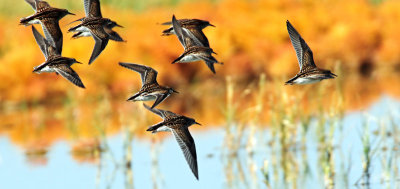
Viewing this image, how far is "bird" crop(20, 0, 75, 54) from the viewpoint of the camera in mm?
3859

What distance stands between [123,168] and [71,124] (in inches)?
113

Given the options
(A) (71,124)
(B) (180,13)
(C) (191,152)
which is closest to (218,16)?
(B) (180,13)

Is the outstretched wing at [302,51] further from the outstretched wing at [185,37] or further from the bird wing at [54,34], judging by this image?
the bird wing at [54,34]

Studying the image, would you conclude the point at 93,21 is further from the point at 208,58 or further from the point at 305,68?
the point at 305,68

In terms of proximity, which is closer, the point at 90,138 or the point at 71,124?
the point at 90,138

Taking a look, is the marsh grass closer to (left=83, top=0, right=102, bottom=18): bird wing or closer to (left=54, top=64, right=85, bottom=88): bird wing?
(left=83, top=0, right=102, bottom=18): bird wing

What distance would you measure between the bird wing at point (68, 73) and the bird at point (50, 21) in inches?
3.0

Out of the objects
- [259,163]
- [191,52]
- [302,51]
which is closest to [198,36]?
[191,52]

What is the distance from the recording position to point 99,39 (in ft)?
12.8

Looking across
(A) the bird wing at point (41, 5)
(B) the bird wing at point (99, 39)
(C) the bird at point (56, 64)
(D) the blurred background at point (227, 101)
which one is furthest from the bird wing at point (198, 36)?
(D) the blurred background at point (227, 101)

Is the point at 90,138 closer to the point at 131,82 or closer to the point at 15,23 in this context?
the point at 131,82

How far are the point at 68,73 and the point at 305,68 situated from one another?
1080 mm

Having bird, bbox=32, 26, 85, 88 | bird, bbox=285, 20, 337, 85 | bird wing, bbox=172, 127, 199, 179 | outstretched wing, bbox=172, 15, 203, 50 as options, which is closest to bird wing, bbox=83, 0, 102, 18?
bird, bbox=32, 26, 85, 88

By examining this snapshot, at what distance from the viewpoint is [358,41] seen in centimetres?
1728
